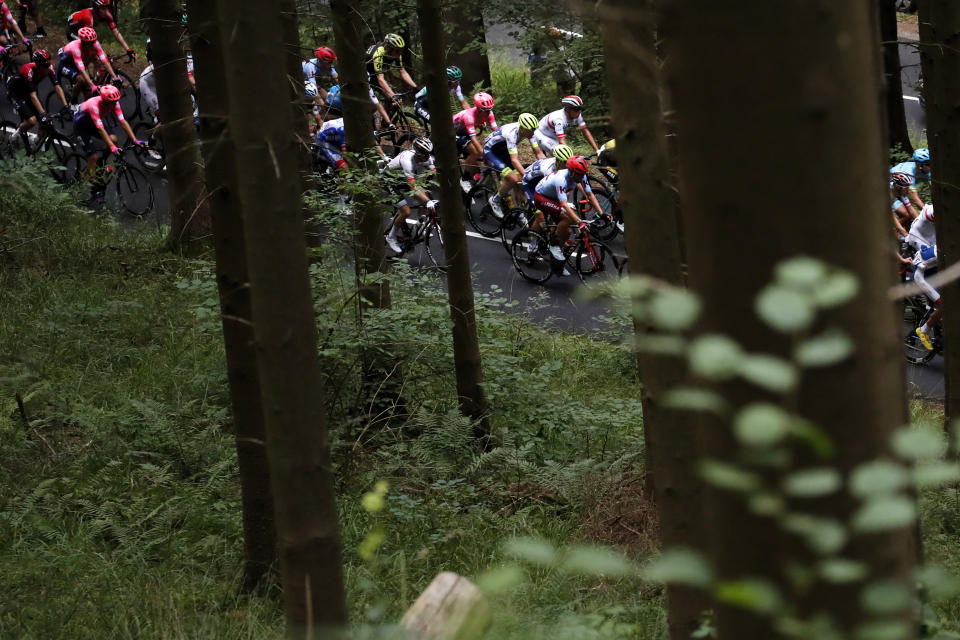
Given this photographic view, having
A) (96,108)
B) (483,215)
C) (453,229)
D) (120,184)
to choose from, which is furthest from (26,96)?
(453,229)

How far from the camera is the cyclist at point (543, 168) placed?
55.1 feet

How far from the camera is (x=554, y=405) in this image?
10.2 m

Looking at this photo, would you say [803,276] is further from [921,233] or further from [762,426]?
[921,233]

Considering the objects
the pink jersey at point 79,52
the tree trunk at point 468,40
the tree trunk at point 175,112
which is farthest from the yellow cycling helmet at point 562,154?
the pink jersey at point 79,52

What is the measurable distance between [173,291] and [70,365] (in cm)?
298

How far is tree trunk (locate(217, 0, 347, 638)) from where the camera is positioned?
3.66 meters

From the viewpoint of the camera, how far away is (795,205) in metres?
1.48

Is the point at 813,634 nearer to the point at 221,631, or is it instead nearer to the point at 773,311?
the point at 773,311

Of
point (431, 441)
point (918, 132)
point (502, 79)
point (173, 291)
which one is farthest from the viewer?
point (502, 79)

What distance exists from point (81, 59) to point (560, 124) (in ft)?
32.9

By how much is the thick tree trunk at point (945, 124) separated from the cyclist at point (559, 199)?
867 cm

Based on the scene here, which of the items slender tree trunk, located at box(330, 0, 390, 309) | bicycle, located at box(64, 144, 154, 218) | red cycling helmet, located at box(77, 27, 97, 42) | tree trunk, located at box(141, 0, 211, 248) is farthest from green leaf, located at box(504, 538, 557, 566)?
red cycling helmet, located at box(77, 27, 97, 42)

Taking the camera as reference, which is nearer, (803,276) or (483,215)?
(803,276)

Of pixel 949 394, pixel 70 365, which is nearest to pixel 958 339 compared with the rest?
pixel 949 394
